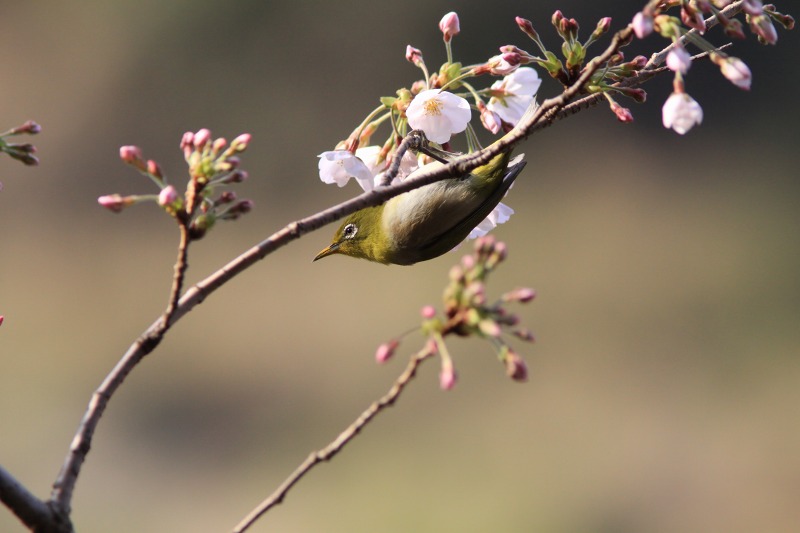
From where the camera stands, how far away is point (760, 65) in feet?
15.0

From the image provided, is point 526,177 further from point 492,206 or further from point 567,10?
point 492,206

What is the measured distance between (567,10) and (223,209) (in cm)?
420

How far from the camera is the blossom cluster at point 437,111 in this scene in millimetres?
656

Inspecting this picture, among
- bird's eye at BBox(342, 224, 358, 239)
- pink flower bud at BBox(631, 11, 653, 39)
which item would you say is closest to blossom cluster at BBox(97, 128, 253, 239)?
pink flower bud at BBox(631, 11, 653, 39)

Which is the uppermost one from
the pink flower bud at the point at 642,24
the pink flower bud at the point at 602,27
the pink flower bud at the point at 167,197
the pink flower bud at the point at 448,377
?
the pink flower bud at the point at 167,197

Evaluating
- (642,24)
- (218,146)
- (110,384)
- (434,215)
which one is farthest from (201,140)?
(434,215)

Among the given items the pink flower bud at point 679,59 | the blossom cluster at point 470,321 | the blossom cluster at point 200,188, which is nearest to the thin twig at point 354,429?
the blossom cluster at point 470,321

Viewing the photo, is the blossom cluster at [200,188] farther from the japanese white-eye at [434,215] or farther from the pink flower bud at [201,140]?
the japanese white-eye at [434,215]

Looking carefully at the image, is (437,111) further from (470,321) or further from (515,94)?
(470,321)

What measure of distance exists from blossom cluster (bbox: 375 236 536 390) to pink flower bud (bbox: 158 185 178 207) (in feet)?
0.45

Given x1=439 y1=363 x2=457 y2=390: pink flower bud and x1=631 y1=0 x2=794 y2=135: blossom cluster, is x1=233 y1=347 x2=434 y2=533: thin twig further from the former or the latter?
x1=631 y1=0 x2=794 y2=135: blossom cluster

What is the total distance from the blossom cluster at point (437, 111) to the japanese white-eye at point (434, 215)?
0.13ft

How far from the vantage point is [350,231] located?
886 millimetres

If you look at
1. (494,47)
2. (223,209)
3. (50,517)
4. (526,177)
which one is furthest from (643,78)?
(526,177)
